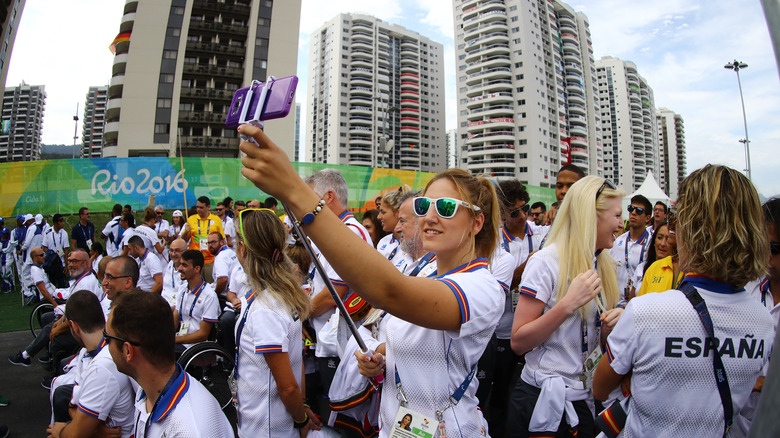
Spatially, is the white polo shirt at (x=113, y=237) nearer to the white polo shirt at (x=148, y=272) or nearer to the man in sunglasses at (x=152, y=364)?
the white polo shirt at (x=148, y=272)

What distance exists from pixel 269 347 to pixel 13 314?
36.1ft

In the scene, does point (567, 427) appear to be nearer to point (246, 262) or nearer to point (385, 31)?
point (246, 262)

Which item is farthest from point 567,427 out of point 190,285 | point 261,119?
point 190,285

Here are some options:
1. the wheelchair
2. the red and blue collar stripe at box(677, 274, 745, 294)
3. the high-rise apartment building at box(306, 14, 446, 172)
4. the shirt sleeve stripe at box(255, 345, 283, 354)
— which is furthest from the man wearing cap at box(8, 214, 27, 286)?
the high-rise apartment building at box(306, 14, 446, 172)

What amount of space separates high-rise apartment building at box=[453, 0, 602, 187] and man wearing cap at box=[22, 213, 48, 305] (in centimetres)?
7477

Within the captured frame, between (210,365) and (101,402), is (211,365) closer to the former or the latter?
(210,365)

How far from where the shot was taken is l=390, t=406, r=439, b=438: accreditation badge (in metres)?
1.55

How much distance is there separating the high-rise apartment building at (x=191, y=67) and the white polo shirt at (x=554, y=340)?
44257 millimetres

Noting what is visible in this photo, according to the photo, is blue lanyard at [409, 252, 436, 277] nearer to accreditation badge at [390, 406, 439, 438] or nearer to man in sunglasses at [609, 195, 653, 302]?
accreditation badge at [390, 406, 439, 438]

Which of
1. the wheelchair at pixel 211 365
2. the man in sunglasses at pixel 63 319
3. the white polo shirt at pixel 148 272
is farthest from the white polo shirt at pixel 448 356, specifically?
the white polo shirt at pixel 148 272

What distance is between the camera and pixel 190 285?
16.3 ft

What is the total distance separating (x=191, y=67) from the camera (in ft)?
164

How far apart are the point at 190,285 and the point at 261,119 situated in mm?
4506

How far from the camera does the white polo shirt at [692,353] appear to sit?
153 centimetres
